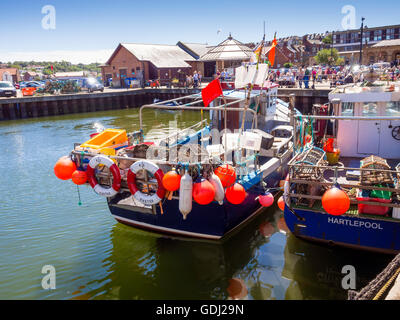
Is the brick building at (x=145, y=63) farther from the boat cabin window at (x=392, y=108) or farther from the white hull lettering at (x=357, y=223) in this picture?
the white hull lettering at (x=357, y=223)

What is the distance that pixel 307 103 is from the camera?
25812mm

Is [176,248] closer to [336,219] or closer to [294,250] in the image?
[294,250]

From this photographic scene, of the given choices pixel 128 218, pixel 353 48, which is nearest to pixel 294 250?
pixel 128 218

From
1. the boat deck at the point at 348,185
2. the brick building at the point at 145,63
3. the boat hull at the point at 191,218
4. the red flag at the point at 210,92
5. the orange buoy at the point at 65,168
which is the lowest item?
the boat hull at the point at 191,218

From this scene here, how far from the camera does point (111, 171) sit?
23.5ft

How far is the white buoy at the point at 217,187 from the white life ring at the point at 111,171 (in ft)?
6.59

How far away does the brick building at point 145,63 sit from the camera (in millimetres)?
41562

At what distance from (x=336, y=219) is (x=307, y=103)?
2064 centimetres

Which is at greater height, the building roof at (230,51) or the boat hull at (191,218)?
the building roof at (230,51)

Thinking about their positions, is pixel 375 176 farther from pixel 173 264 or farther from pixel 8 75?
pixel 8 75

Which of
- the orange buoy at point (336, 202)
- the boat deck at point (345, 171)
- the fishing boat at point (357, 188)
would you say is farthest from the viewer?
the boat deck at point (345, 171)

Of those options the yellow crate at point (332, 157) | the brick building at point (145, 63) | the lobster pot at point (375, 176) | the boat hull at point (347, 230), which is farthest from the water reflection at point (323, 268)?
the brick building at point (145, 63)

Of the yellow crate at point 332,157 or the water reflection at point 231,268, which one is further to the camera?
the yellow crate at point 332,157

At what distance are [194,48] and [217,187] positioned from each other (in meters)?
45.0
